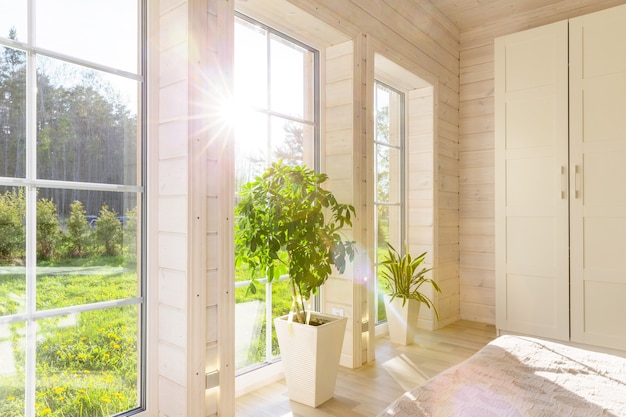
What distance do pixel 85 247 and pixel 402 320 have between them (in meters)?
Result: 2.23

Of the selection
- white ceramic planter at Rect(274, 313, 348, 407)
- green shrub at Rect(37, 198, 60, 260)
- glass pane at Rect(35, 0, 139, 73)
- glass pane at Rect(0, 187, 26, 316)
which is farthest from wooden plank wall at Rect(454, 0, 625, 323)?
glass pane at Rect(0, 187, 26, 316)

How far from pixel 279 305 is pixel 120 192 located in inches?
46.4

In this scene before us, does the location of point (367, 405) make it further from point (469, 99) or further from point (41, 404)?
point (469, 99)

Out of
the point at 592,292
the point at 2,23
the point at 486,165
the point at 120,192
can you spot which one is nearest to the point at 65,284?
the point at 120,192

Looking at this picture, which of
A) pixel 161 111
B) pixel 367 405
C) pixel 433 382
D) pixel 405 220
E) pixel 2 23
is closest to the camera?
pixel 433 382

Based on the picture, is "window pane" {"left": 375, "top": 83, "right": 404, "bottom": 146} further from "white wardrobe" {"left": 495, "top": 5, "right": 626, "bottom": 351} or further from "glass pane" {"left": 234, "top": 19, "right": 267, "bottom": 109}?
"glass pane" {"left": 234, "top": 19, "right": 267, "bottom": 109}

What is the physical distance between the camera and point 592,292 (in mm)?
2881

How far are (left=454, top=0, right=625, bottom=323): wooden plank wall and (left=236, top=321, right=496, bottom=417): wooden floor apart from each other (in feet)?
1.50

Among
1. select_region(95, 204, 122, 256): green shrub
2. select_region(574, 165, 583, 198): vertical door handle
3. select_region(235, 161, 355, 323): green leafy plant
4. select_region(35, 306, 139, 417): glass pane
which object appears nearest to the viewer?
select_region(35, 306, 139, 417): glass pane

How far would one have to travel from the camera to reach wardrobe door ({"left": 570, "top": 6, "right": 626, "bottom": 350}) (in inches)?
110

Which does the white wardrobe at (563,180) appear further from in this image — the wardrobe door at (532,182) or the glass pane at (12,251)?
the glass pane at (12,251)

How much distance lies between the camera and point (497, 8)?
355 cm

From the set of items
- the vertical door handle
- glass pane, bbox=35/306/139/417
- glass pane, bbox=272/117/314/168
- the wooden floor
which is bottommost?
the wooden floor

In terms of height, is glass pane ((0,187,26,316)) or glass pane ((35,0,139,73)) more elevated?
glass pane ((35,0,139,73))
